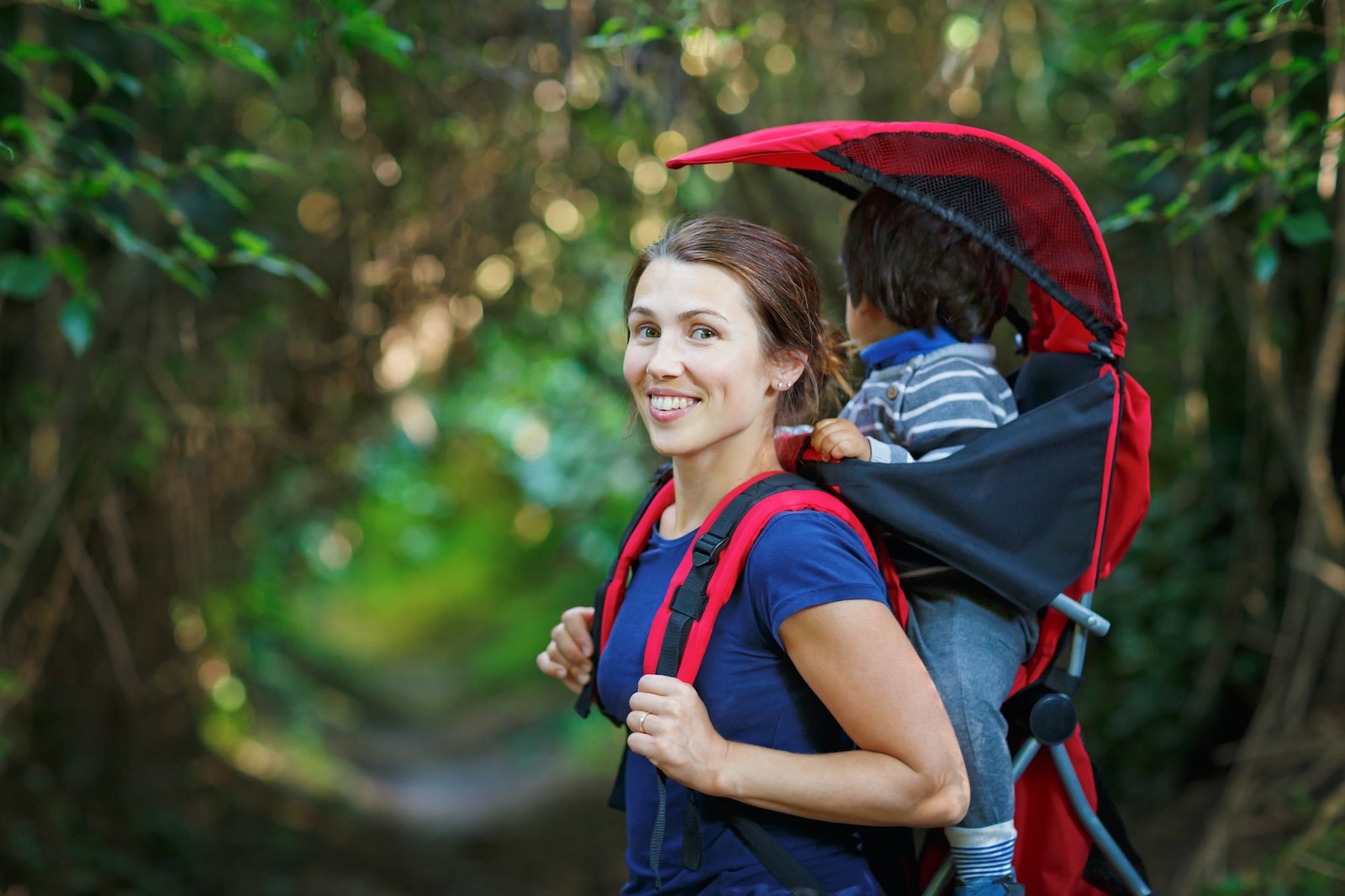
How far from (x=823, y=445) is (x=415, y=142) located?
129 inches

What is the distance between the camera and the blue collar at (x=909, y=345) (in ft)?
6.39

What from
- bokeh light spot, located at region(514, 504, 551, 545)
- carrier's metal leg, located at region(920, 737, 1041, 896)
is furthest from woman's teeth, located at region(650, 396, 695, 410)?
bokeh light spot, located at region(514, 504, 551, 545)

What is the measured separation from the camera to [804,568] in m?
1.56

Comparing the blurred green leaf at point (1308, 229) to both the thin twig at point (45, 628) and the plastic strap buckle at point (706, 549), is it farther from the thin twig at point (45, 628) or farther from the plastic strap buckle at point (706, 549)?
the thin twig at point (45, 628)

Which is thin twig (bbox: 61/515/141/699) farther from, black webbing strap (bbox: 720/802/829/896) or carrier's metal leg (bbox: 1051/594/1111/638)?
carrier's metal leg (bbox: 1051/594/1111/638)

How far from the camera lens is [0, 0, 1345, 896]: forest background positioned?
3158 millimetres

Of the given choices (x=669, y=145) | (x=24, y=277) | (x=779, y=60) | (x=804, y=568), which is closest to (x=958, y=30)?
(x=779, y=60)

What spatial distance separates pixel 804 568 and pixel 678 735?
28 centimetres

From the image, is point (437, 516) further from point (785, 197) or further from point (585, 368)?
point (785, 197)

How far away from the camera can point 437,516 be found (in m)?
12.2

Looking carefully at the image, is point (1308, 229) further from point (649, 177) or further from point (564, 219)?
point (564, 219)

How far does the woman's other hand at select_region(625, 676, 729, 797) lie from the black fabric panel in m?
0.40

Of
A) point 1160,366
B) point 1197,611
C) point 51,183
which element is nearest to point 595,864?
point 1197,611

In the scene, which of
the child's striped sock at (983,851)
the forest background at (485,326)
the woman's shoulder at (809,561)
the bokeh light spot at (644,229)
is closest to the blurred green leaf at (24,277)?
the forest background at (485,326)
